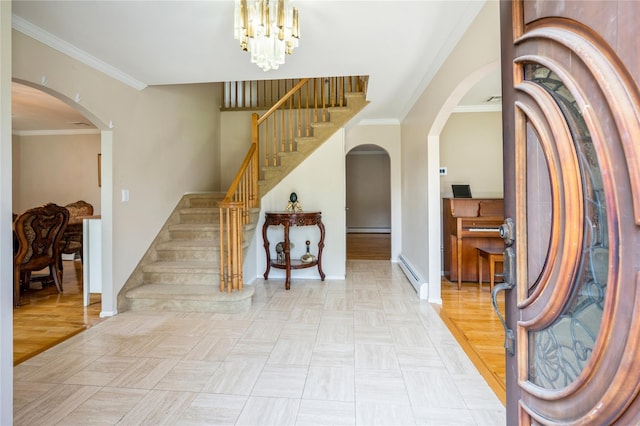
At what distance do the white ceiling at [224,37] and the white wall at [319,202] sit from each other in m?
1.39

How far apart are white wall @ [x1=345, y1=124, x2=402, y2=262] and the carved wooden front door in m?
5.04

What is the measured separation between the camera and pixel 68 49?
8.94ft

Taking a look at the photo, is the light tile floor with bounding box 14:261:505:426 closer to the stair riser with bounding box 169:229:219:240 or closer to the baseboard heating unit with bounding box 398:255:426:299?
the baseboard heating unit with bounding box 398:255:426:299

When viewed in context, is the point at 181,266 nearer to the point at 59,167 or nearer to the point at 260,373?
the point at 260,373

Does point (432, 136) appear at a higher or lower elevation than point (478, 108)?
lower

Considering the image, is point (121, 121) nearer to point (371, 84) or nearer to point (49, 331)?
point (49, 331)

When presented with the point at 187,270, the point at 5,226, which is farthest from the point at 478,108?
the point at 5,226

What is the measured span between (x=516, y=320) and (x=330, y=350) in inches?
72.6

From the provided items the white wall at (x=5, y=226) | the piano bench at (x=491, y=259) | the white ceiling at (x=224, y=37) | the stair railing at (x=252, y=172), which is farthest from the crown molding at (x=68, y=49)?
the piano bench at (x=491, y=259)

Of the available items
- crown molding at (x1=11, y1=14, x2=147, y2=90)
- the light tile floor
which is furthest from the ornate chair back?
crown molding at (x1=11, y1=14, x2=147, y2=90)

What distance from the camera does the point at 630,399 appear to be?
516 mm

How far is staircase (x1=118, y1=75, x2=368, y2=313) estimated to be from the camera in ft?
11.0

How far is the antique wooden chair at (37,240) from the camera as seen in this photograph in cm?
359

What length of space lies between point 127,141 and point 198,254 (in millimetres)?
1487
